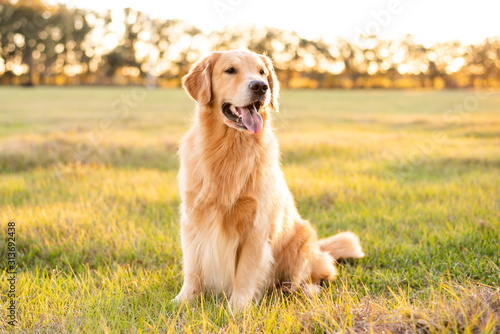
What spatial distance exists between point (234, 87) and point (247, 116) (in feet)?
0.78

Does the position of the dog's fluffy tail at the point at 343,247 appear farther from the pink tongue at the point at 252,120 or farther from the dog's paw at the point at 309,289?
the pink tongue at the point at 252,120

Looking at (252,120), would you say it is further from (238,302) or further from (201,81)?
(238,302)

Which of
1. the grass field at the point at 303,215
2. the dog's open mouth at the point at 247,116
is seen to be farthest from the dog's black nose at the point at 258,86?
the grass field at the point at 303,215

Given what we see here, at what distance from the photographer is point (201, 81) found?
3062mm

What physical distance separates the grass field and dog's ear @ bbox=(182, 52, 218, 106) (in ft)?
0.87

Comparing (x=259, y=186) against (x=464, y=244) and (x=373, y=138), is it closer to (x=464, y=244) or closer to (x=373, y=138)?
(x=464, y=244)

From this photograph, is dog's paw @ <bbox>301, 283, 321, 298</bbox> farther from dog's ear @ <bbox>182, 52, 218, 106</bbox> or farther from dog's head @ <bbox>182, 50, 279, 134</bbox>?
dog's ear @ <bbox>182, 52, 218, 106</bbox>

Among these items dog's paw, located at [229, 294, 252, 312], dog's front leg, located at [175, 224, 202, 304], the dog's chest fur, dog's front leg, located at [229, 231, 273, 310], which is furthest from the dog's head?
dog's paw, located at [229, 294, 252, 312]

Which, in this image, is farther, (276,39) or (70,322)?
(276,39)

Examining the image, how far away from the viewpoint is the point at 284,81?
51312 millimetres

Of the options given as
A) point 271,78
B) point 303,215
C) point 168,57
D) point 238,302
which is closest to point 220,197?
point 238,302

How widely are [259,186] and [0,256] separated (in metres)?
2.40

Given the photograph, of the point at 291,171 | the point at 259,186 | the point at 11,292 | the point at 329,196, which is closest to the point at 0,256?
the point at 11,292

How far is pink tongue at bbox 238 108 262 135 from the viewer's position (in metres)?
2.84
